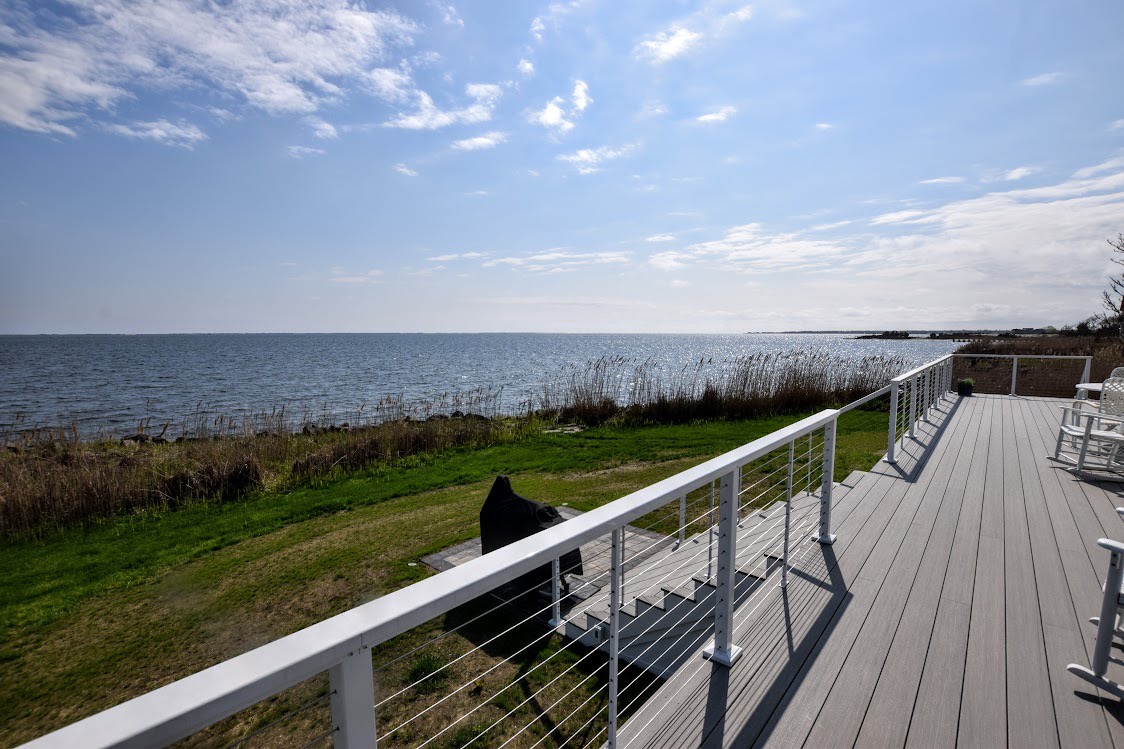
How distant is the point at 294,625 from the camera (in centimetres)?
398

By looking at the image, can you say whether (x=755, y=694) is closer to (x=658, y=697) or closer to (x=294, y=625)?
(x=658, y=697)

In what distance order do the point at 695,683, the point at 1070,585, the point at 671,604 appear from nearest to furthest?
1. the point at 695,683
2. the point at 1070,585
3. the point at 671,604

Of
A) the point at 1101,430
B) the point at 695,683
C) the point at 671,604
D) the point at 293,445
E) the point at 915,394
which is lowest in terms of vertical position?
the point at 293,445

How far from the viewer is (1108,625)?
2.06 m

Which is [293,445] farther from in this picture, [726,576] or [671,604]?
[726,576]

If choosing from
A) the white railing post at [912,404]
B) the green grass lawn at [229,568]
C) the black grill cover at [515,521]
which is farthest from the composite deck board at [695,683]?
the white railing post at [912,404]

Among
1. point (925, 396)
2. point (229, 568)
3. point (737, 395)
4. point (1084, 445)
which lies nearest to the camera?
point (1084, 445)

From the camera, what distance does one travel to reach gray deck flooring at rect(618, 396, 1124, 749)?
189cm

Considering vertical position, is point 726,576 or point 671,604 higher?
point 726,576

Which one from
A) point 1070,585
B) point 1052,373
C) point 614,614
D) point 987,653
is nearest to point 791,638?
point 987,653

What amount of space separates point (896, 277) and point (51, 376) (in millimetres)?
39526

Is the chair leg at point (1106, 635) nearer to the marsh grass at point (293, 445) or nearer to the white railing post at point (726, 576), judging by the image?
the white railing post at point (726, 576)

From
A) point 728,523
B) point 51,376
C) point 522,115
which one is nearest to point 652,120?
point 522,115

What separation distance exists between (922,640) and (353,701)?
2627mm
